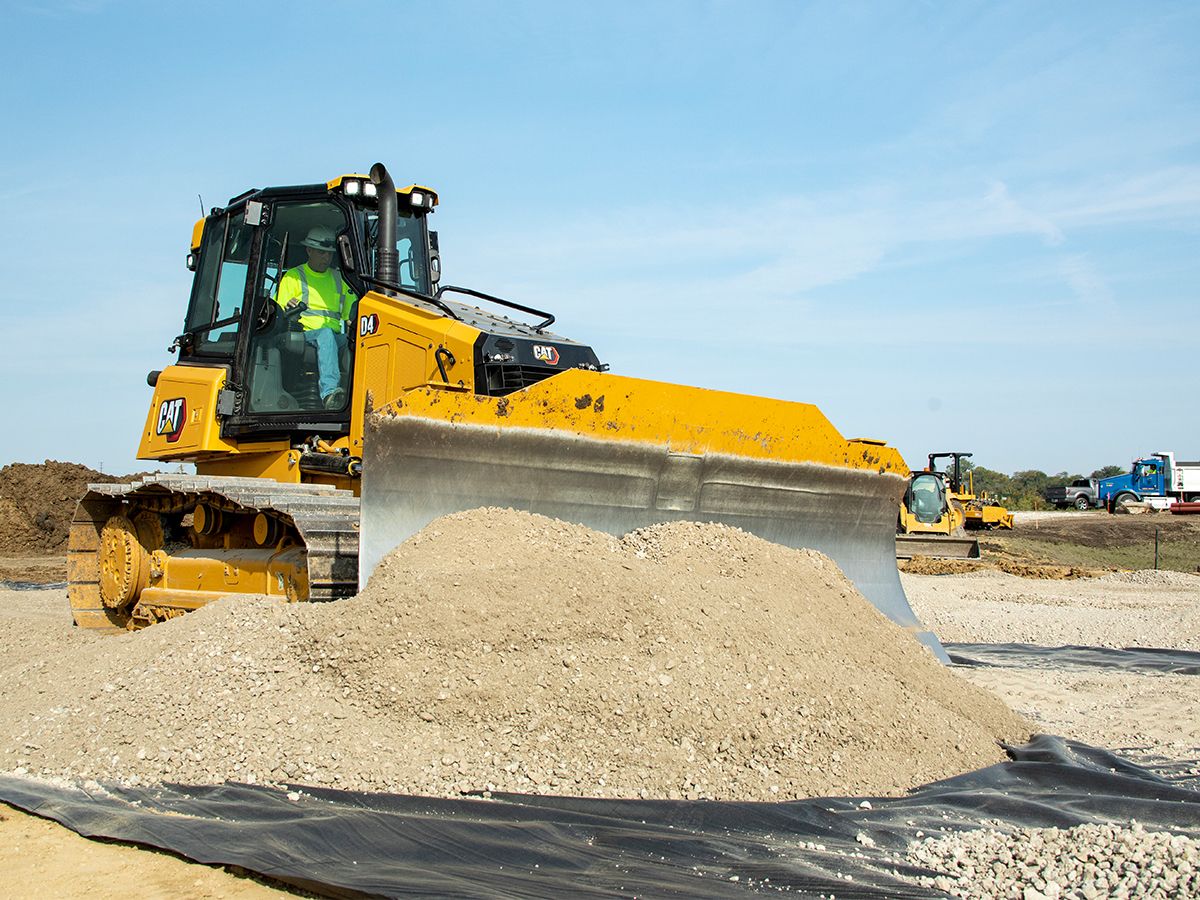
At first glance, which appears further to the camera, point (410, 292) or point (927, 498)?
point (927, 498)

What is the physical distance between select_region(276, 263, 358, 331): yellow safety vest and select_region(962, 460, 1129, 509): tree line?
42.4 meters

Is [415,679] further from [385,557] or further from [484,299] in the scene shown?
[484,299]

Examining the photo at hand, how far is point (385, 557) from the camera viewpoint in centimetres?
484

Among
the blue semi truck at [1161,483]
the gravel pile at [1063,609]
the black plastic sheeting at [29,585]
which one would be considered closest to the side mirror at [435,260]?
the gravel pile at [1063,609]

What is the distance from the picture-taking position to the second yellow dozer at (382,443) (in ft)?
17.1

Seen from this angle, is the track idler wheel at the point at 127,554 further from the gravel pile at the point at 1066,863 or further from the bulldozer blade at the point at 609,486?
the gravel pile at the point at 1066,863

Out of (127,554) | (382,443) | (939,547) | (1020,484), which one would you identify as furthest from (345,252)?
(1020,484)

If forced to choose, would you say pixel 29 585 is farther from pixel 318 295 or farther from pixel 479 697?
pixel 479 697

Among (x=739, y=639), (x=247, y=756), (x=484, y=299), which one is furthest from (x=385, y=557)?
(x=484, y=299)

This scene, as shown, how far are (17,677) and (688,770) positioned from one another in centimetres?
349

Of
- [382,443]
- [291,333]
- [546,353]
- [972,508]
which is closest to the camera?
[382,443]

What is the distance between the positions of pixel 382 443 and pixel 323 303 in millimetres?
2085

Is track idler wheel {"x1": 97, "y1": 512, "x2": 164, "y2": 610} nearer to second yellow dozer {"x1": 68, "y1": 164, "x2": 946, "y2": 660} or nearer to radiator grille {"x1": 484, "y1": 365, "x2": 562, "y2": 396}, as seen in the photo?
second yellow dozer {"x1": 68, "y1": 164, "x2": 946, "y2": 660}

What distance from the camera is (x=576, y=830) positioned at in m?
3.33
